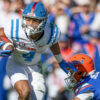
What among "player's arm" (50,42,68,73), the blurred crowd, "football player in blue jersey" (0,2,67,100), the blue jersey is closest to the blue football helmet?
"football player in blue jersey" (0,2,67,100)

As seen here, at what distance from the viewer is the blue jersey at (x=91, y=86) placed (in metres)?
4.51

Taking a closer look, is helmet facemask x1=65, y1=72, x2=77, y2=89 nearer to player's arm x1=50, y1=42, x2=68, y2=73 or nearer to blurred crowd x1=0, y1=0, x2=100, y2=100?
player's arm x1=50, y1=42, x2=68, y2=73

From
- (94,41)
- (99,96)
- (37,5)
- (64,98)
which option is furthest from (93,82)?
(94,41)

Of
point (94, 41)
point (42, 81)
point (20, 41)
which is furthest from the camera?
point (94, 41)

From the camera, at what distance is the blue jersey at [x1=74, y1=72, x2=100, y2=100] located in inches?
178

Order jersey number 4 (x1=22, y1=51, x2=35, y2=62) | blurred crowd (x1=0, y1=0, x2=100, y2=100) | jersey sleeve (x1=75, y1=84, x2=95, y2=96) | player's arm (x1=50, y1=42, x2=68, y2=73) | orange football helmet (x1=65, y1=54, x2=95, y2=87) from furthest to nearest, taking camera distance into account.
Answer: blurred crowd (x1=0, y1=0, x2=100, y2=100), player's arm (x1=50, y1=42, x2=68, y2=73), jersey number 4 (x1=22, y1=51, x2=35, y2=62), orange football helmet (x1=65, y1=54, x2=95, y2=87), jersey sleeve (x1=75, y1=84, x2=95, y2=96)

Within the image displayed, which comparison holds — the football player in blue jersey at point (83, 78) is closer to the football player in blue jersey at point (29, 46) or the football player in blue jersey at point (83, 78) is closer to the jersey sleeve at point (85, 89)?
the jersey sleeve at point (85, 89)

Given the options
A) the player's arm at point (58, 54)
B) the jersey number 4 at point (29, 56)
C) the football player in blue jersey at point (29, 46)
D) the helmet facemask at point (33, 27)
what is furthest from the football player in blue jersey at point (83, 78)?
the helmet facemask at point (33, 27)

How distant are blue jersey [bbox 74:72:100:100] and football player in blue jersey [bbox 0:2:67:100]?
55 cm

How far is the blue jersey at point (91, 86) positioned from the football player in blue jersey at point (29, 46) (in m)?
0.55

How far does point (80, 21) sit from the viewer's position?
7965 mm

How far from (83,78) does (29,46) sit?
81cm

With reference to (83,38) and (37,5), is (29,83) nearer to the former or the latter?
(37,5)

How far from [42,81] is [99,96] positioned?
954 millimetres
